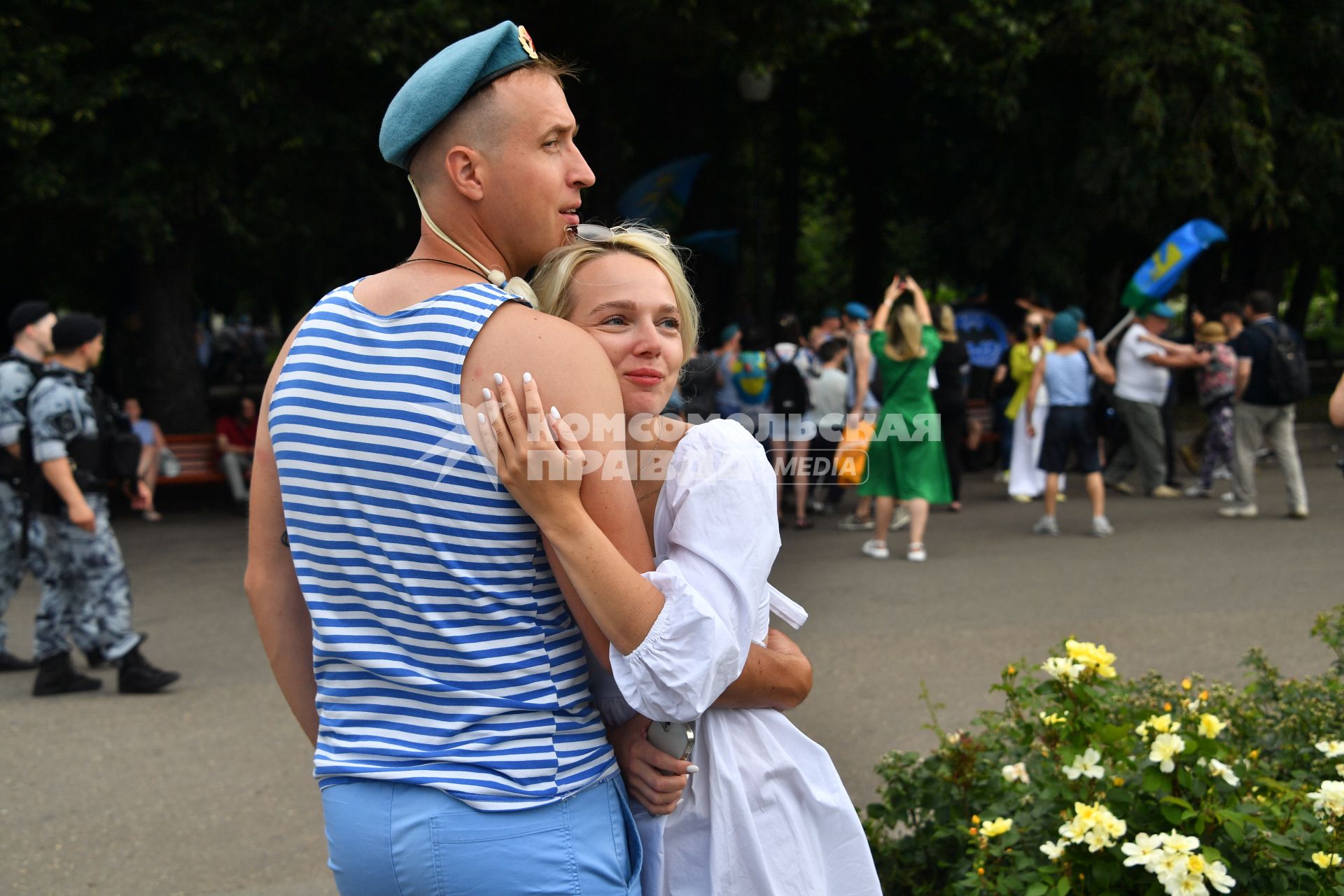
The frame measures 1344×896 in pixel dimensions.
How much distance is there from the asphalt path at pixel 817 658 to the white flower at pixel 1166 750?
1.89 meters

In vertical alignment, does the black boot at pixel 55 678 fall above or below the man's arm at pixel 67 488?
below

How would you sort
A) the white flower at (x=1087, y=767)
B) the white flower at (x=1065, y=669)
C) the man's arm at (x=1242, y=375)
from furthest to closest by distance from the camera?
the man's arm at (x=1242, y=375) < the white flower at (x=1065, y=669) < the white flower at (x=1087, y=767)

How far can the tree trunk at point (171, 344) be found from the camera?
586 inches

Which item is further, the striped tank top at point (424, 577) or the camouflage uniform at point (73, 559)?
the camouflage uniform at point (73, 559)

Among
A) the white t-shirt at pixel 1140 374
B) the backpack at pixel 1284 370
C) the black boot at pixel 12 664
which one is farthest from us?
the white t-shirt at pixel 1140 374

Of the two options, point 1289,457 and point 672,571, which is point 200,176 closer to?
point 1289,457

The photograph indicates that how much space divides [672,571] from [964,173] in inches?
762

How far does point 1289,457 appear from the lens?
11.6m

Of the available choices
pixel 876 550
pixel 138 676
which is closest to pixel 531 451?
pixel 138 676

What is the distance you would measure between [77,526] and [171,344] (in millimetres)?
8717

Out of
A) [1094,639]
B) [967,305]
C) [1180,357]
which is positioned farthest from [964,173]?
[1094,639]

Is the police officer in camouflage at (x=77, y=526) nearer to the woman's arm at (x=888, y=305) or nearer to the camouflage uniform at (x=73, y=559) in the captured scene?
the camouflage uniform at (x=73, y=559)

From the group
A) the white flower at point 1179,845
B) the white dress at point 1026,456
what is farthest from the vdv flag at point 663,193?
the white flower at point 1179,845

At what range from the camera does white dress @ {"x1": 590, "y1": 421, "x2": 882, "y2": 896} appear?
1.75 meters
